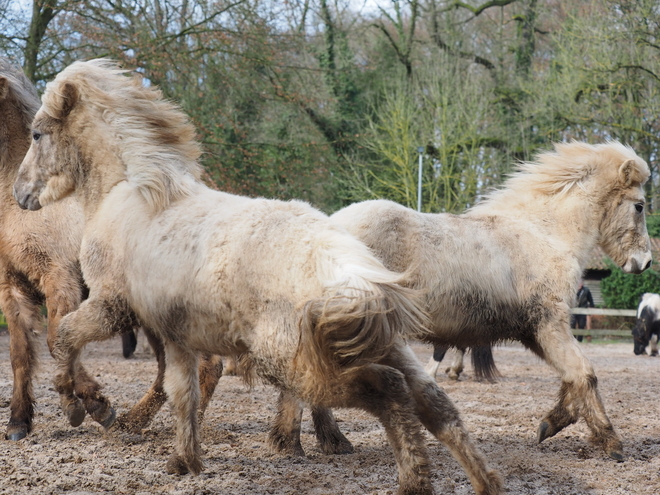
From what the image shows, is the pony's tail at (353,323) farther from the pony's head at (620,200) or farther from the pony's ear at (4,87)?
the pony's ear at (4,87)

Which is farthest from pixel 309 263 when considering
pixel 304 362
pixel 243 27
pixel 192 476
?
pixel 243 27

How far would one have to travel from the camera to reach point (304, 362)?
319 cm

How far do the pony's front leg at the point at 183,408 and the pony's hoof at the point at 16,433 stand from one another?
4.97 ft

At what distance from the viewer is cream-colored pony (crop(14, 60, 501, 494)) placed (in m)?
3.15

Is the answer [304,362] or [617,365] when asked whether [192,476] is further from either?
[617,365]

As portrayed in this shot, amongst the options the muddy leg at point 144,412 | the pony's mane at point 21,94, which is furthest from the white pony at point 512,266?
the pony's mane at point 21,94

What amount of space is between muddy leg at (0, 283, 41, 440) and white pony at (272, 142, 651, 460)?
2.50m

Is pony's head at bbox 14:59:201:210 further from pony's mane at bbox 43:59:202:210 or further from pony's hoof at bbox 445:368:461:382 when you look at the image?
pony's hoof at bbox 445:368:461:382

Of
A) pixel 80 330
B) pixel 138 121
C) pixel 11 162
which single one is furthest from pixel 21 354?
pixel 138 121

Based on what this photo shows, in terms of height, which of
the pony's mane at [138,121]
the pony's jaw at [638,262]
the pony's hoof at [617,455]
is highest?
the pony's mane at [138,121]

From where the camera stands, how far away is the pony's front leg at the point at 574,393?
5070 millimetres

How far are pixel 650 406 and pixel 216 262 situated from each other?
19.2 ft

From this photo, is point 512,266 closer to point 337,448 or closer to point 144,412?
point 337,448

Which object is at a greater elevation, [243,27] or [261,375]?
[243,27]
